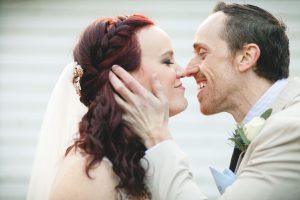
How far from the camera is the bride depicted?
127 inches

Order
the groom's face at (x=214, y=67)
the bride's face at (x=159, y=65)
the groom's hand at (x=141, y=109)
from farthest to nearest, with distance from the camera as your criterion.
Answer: the groom's face at (x=214, y=67) < the bride's face at (x=159, y=65) < the groom's hand at (x=141, y=109)

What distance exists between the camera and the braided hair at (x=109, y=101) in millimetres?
3295

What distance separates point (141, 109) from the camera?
11.2 ft

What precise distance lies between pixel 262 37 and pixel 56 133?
4.87ft

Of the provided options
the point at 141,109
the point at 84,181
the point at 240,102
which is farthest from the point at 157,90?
the point at 240,102

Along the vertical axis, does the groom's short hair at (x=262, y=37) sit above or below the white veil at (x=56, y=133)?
above

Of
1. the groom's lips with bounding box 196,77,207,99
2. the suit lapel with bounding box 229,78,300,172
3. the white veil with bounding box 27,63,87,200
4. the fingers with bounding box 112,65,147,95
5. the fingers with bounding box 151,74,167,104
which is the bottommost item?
the white veil with bounding box 27,63,87,200

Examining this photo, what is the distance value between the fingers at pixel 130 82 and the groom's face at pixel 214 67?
93 cm

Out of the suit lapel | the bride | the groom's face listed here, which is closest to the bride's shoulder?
the bride

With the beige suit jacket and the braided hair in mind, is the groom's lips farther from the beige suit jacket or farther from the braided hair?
the beige suit jacket

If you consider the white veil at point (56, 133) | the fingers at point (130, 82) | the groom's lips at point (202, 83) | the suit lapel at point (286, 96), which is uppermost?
the fingers at point (130, 82)

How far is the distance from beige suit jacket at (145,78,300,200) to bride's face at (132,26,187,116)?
475 mm

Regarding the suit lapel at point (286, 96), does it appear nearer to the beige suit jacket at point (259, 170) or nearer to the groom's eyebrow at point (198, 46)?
the beige suit jacket at point (259, 170)

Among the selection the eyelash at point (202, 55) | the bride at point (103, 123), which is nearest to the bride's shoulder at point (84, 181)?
the bride at point (103, 123)
